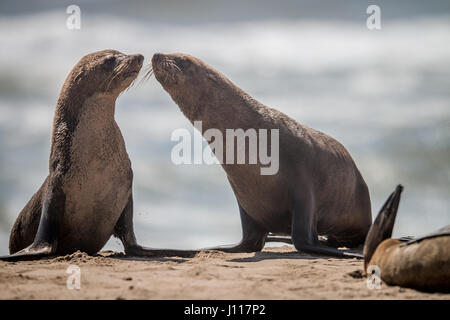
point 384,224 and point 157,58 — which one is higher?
point 157,58

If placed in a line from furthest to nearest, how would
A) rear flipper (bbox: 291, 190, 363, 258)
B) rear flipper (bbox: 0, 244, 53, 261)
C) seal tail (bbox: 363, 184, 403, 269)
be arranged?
rear flipper (bbox: 291, 190, 363, 258) < rear flipper (bbox: 0, 244, 53, 261) < seal tail (bbox: 363, 184, 403, 269)

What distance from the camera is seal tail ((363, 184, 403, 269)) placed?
5859 mm

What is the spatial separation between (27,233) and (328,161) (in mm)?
4680

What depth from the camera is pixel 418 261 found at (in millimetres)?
5152

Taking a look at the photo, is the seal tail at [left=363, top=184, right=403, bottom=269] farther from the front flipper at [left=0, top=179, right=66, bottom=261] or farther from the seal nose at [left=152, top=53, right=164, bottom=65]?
the seal nose at [left=152, top=53, right=164, bottom=65]

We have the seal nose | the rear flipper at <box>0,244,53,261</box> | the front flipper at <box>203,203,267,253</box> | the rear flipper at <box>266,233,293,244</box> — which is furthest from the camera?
the rear flipper at <box>266,233,293,244</box>

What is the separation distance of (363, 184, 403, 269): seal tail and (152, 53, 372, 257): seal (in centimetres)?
259

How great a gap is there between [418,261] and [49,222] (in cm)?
504

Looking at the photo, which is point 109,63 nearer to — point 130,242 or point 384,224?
point 130,242

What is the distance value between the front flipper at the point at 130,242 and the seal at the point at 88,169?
0.01 metres

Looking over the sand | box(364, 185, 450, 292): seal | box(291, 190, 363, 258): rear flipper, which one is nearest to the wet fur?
the sand

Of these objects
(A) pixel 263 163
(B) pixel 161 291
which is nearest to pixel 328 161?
(A) pixel 263 163

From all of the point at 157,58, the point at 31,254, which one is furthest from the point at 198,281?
the point at 157,58
